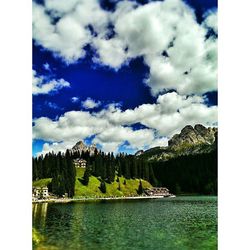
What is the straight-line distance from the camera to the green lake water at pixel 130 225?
769 centimetres

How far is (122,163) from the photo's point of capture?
11.5 m

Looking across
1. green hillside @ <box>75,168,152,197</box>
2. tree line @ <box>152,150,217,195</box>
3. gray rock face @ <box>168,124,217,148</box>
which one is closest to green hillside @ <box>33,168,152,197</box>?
green hillside @ <box>75,168,152,197</box>

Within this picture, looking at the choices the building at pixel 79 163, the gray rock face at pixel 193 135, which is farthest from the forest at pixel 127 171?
the gray rock face at pixel 193 135

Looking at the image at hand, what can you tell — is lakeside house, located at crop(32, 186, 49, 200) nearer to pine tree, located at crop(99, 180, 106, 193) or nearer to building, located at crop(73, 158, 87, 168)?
building, located at crop(73, 158, 87, 168)

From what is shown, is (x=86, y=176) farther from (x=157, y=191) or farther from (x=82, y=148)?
(x=157, y=191)

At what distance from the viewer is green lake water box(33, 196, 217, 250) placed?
25.2 ft

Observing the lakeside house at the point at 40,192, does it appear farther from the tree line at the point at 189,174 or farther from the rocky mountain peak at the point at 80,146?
the tree line at the point at 189,174

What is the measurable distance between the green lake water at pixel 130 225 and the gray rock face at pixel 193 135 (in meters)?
1.38

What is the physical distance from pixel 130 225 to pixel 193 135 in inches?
130

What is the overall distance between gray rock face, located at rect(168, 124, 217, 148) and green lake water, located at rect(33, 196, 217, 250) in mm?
1377
